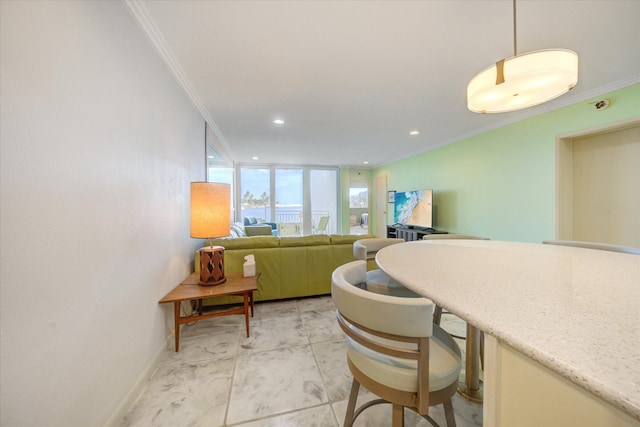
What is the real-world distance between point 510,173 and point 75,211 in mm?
4499

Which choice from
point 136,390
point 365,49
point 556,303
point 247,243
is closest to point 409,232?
point 247,243

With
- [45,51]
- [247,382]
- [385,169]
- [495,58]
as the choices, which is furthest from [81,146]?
[385,169]

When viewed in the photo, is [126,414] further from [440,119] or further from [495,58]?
[440,119]

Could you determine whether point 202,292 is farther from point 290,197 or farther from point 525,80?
point 290,197

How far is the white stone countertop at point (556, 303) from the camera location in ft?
1.27

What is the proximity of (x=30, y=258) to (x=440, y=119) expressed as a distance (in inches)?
157

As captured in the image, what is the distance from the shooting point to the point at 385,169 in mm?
6496

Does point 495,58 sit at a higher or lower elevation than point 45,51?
higher

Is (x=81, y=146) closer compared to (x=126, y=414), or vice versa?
(x=81, y=146)

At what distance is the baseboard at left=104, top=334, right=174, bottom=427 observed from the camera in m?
1.18

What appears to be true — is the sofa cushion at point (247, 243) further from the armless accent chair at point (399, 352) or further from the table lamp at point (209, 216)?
the armless accent chair at point (399, 352)

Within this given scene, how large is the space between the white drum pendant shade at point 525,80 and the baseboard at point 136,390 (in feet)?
8.61

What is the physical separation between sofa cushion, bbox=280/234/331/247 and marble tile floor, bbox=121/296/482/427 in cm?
84

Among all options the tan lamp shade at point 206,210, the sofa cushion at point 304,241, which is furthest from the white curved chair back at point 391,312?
the sofa cushion at point 304,241
